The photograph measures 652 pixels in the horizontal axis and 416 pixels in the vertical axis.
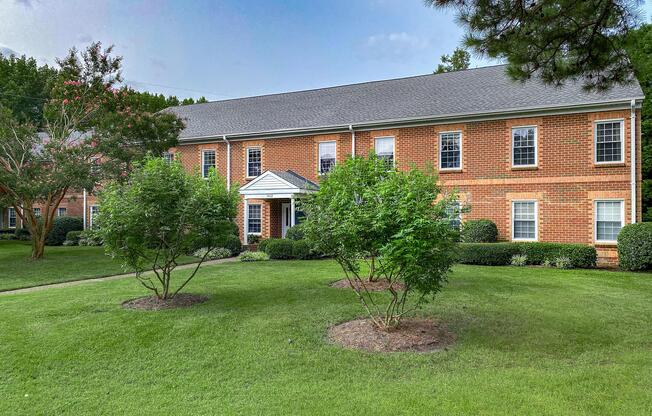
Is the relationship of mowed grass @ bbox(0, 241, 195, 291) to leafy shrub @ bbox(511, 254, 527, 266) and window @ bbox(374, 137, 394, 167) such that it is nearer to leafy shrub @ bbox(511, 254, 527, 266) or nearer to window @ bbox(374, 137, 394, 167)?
window @ bbox(374, 137, 394, 167)

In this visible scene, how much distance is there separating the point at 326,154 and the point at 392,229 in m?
13.7

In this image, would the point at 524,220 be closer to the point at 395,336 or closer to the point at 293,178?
the point at 293,178

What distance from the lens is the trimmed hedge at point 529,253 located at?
12977mm

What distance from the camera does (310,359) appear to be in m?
5.25

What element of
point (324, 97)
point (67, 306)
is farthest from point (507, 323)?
point (324, 97)

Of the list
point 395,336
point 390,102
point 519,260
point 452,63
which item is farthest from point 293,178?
point 452,63

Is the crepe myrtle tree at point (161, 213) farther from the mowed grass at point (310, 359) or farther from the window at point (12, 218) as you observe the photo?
the window at point (12, 218)

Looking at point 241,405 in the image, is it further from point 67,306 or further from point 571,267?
point 571,267

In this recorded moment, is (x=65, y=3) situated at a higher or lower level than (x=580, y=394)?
higher

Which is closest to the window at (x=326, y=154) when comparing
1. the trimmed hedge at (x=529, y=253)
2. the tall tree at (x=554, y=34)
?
the trimmed hedge at (x=529, y=253)

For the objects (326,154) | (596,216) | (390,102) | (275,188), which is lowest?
(596,216)

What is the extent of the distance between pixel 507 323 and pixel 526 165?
10554mm

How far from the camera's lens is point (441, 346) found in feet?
18.9

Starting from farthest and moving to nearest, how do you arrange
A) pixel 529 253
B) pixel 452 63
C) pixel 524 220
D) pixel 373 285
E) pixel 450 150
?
pixel 452 63, pixel 450 150, pixel 524 220, pixel 529 253, pixel 373 285
